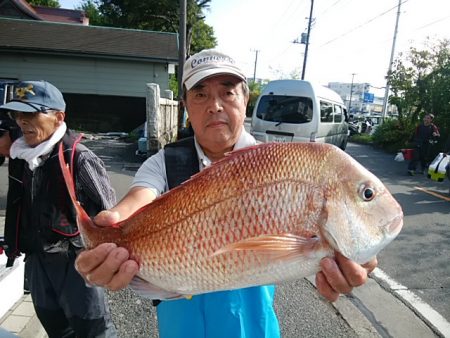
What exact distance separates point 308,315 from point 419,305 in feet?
4.44

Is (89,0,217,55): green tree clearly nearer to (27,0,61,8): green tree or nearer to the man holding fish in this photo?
(27,0,61,8): green tree

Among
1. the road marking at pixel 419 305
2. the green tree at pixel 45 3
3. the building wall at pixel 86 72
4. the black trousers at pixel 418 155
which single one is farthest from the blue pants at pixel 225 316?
the green tree at pixel 45 3

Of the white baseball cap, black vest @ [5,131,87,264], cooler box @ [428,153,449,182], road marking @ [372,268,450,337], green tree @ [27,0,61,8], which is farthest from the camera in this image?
green tree @ [27,0,61,8]

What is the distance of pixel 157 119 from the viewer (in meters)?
9.92

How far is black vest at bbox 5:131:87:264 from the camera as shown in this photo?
2.45m

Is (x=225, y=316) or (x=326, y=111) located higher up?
(x=326, y=111)

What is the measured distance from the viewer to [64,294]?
2.48 metres

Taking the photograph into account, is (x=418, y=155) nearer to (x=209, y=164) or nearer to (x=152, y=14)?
(x=209, y=164)

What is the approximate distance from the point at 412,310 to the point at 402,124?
701 inches

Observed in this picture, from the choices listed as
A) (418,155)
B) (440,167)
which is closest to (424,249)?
(440,167)

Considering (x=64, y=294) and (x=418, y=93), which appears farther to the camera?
(x=418, y=93)

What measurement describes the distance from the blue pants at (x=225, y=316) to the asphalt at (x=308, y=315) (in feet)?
5.48

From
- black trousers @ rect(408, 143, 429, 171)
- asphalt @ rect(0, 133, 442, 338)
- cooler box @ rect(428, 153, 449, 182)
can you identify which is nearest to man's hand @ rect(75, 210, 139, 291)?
asphalt @ rect(0, 133, 442, 338)

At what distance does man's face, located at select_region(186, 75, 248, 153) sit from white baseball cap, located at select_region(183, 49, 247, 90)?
39mm
